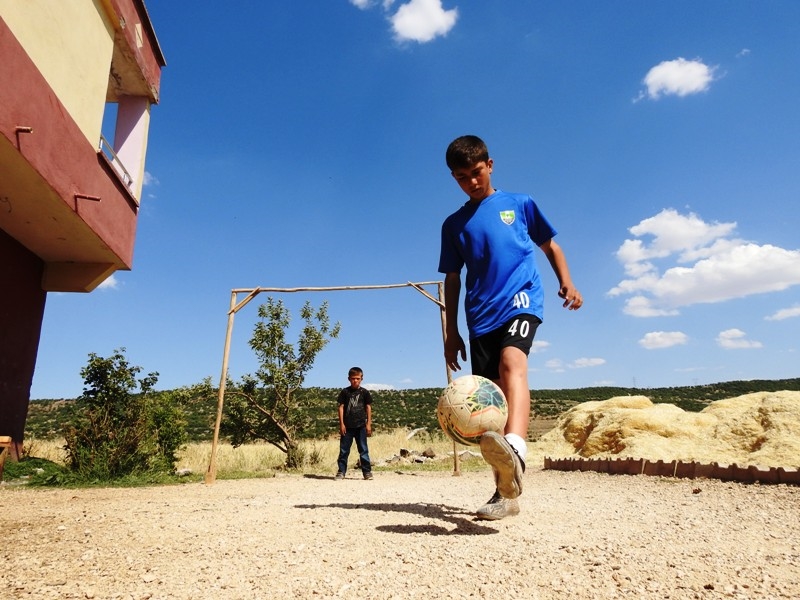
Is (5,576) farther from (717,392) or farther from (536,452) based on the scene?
(717,392)

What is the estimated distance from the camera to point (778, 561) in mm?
2496

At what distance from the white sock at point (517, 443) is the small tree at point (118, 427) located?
7260 mm

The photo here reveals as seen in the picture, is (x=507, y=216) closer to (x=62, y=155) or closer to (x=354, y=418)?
(x=62, y=155)

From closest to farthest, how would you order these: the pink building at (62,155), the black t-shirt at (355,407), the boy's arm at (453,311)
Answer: the boy's arm at (453,311), the pink building at (62,155), the black t-shirt at (355,407)

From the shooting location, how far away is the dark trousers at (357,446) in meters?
8.99

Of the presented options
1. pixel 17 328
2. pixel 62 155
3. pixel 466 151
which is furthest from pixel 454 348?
pixel 17 328

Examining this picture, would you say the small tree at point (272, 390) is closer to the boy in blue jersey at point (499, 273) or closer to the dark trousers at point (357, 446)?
the dark trousers at point (357, 446)

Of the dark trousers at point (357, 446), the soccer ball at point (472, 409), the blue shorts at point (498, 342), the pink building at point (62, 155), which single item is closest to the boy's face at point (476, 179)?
the blue shorts at point (498, 342)

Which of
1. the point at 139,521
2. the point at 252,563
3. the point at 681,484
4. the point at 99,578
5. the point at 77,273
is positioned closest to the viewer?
the point at 99,578

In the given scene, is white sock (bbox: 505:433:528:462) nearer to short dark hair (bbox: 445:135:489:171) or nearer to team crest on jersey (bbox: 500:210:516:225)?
team crest on jersey (bbox: 500:210:516:225)

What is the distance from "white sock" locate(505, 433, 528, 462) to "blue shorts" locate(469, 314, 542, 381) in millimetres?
591

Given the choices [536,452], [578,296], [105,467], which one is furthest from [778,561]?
[536,452]

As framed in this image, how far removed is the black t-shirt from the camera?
938 cm

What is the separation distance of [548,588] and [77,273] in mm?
9787
